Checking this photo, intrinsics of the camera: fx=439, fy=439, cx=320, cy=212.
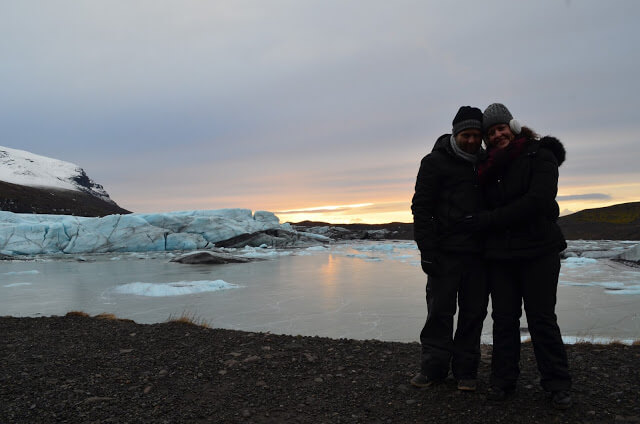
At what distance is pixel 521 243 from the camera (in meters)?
2.56

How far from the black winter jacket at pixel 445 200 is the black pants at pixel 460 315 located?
0.11 meters

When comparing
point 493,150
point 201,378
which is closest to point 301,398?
point 201,378

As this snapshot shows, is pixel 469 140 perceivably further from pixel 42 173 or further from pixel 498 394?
pixel 42 173

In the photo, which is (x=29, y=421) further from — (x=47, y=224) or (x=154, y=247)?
(x=47, y=224)

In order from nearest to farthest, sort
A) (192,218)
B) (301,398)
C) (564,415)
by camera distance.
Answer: (564,415) < (301,398) < (192,218)

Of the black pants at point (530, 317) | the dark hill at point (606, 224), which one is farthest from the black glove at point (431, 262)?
the dark hill at point (606, 224)

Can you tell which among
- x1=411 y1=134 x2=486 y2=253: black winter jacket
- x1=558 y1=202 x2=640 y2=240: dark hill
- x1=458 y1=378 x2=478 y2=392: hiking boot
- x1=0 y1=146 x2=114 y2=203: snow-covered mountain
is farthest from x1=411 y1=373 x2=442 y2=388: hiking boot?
x1=0 y1=146 x2=114 y2=203: snow-covered mountain

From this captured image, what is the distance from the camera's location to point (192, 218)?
110ft

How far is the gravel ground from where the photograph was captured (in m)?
2.53

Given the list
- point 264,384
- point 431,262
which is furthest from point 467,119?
point 264,384

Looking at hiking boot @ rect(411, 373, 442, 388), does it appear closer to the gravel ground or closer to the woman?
the gravel ground

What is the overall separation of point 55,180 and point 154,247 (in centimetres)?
11923

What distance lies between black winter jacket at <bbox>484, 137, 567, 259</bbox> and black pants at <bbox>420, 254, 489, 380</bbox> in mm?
245

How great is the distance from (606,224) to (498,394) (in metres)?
55.4
